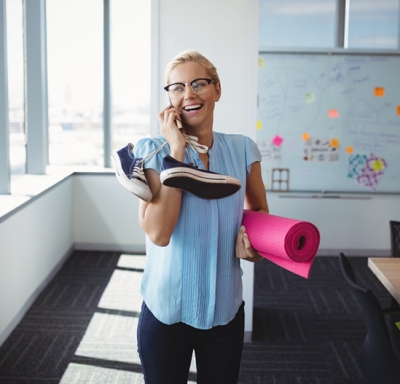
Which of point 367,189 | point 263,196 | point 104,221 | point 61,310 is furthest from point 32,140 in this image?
point 263,196

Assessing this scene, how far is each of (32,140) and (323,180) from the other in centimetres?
264

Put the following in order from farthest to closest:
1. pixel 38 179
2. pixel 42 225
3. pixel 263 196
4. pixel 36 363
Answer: pixel 38 179 < pixel 42 225 < pixel 36 363 < pixel 263 196

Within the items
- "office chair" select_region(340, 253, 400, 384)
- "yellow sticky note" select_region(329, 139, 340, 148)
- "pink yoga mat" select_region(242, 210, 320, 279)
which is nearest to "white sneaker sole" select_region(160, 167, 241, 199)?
"pink yoga mat" select_region(242, 210, 320, 279)

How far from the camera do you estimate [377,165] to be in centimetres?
505

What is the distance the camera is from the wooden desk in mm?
2236

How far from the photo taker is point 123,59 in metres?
5.36

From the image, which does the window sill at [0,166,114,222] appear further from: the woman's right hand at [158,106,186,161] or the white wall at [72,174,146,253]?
the woman's right hand at [158,106,186,161]

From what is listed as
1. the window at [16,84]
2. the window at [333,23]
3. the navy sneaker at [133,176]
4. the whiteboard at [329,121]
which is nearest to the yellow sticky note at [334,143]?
the whiteboard at [329,121]

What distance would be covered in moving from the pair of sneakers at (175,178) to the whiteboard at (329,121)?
12.4ft

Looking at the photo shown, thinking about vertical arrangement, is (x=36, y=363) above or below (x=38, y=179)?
below

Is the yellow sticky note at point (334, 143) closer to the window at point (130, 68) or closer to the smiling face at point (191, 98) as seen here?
the window at point (130, 68)

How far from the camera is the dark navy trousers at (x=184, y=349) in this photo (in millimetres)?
1424

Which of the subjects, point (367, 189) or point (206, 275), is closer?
point (206, 275)

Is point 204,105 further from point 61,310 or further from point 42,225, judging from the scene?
point 42,225
